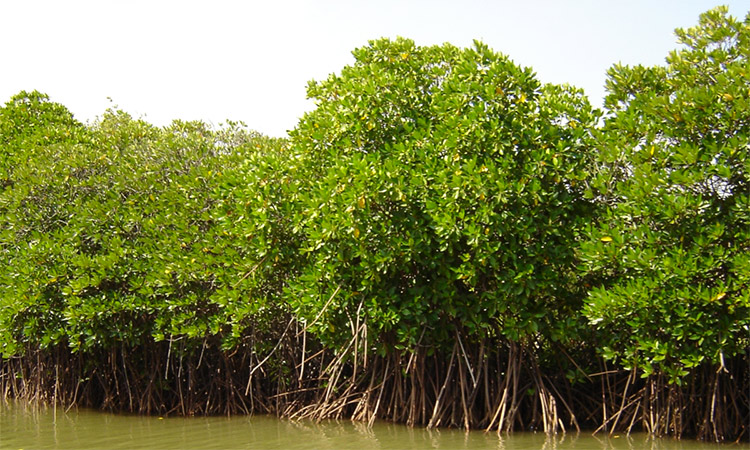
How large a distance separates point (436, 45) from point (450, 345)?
3303 mm

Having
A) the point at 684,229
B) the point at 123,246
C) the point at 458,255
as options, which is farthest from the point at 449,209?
the point at 123,246

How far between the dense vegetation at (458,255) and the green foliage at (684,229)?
21mm

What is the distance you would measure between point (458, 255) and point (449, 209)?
24.5 inches

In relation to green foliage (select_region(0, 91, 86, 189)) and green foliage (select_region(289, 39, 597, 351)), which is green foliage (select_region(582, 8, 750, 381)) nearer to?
green foliage (select_region(289, 39, 597, 351))

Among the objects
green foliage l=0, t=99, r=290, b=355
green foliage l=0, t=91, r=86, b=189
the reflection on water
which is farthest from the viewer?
green foliage l=0, t=91, r=86, b=189

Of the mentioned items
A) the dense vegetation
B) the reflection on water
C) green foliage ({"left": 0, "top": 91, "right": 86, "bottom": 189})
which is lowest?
the reflection on water

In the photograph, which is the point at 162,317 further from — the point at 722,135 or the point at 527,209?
the point at 722,135

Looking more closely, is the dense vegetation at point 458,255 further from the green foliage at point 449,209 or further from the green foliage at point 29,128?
the green foliage at point 29,128

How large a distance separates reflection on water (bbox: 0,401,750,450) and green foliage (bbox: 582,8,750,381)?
1044 mm

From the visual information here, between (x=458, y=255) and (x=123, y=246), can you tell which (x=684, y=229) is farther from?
(x=123, y=246)

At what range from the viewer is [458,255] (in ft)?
27.2

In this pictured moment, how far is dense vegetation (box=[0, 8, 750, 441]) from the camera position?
7461 millimetres

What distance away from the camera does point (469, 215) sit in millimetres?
7938

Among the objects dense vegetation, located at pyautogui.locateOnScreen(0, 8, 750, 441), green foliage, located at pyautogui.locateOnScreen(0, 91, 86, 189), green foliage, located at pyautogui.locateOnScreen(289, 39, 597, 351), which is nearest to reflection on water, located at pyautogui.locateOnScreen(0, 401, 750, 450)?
dense vegetation, located at pyautogui.locateOnScreen(0, 8, 750, 441)
